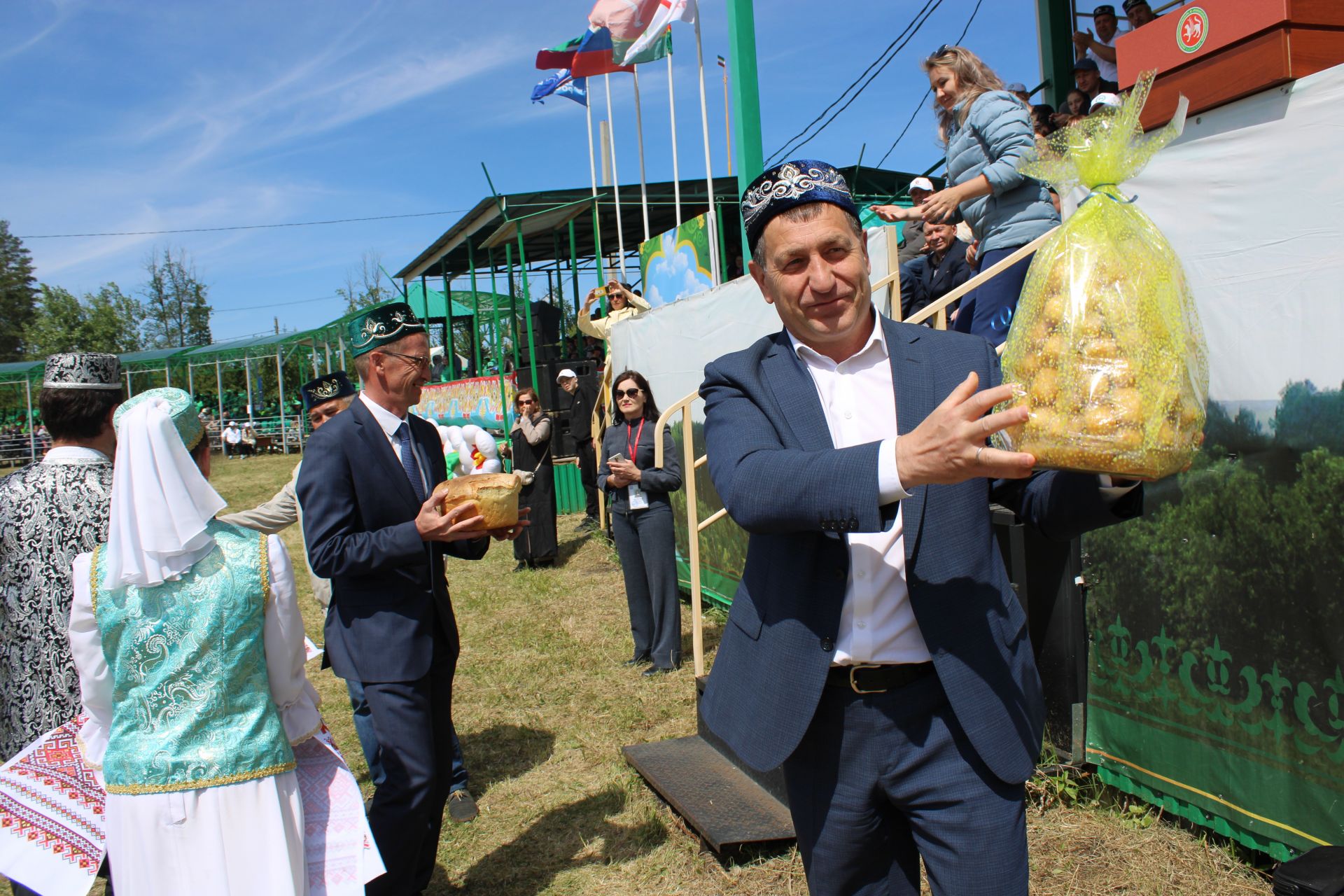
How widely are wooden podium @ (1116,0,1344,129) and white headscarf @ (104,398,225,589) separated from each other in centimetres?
321

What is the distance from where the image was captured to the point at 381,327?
10.7 feet

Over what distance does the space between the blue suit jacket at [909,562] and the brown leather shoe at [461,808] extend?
9.80 ft

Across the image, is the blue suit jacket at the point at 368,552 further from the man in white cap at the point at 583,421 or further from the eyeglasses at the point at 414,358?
the man in white cap at the point at 583,421

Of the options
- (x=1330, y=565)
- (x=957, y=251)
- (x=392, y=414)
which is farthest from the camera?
(x=957, y=251)

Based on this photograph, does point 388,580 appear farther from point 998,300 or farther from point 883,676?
point 998,300

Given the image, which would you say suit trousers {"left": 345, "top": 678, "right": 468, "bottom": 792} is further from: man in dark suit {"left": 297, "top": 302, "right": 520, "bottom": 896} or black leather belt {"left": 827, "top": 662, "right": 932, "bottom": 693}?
black leather belt {"left": 827, "top": 662, "right": 932, "bottom": 693}

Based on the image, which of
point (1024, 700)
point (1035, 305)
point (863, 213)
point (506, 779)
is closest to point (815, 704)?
point (1024, 700)

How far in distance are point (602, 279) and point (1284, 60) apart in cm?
1093

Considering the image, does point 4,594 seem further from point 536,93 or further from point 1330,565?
point 536,93

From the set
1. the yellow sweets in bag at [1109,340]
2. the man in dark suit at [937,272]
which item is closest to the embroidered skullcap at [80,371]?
the yellow sweets in bag at [1109,340]

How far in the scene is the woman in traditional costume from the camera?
2186 mm

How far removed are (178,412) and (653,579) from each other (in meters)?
4.12

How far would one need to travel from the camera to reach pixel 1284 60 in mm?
2672

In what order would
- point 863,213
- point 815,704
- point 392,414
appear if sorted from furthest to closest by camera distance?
point 863,213 → point 392,414 → point 815,704
